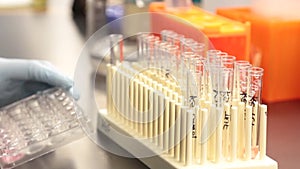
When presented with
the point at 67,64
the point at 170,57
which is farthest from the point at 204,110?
the point at 67,64

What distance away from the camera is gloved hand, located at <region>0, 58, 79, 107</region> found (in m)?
1.28

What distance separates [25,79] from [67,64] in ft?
1.60

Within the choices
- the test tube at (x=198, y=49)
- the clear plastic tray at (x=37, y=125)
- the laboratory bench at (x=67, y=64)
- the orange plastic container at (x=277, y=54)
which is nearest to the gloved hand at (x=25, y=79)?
the clear plastic tray at (x=37, y=125)

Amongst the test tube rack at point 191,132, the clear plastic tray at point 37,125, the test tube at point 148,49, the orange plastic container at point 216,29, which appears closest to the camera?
the test tube rack at point 191,132

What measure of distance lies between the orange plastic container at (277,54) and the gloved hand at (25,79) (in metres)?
0.47

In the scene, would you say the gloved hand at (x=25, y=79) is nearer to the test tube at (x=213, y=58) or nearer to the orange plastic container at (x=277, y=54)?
the test tube at (x=213, y=58)

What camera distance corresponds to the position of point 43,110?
4.09 ft

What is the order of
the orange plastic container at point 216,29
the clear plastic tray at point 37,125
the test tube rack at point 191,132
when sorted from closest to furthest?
the test tube rack at point 191,132
the clear plastic tray at point 37,125
the orange plastic container at point 216,29

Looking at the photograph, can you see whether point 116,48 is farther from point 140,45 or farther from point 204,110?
point 204,110

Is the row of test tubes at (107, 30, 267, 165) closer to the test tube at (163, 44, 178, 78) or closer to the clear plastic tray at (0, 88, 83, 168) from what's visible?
the test tube at (163, 44, 178, 78)

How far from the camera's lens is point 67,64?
1809 millimetres

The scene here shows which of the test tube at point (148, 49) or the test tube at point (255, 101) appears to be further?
the test tube at point (148, 49)

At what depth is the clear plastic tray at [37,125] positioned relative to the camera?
1.14 m

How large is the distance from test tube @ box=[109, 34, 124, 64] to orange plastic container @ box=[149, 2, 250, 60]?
0.16m
